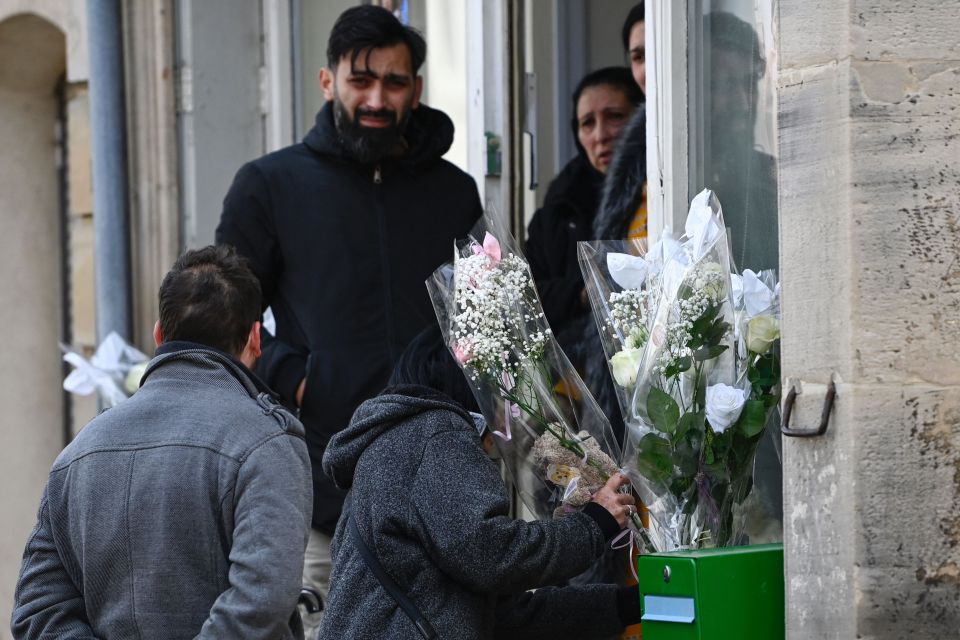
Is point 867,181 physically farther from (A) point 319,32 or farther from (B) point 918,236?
(A) point 319,32

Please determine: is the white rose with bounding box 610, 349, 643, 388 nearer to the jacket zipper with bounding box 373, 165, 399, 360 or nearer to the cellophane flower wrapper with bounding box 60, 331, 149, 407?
the jacket zipper with bounding box 373, 165, 399, 360

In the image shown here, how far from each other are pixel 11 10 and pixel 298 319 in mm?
3290

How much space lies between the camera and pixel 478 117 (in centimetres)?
508

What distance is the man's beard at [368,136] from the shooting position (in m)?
4.44

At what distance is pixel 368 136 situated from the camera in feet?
14.6

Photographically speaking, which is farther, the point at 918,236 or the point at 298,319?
the point at 298,319

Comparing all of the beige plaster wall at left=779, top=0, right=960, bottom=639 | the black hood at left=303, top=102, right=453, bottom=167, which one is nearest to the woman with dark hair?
the black hood at left=303, top=102, right=453, bottom=167

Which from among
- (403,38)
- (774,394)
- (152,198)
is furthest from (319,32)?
(774,394)

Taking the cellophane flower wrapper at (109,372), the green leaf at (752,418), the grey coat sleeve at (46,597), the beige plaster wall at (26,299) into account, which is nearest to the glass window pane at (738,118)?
the green leaf at (752,418)

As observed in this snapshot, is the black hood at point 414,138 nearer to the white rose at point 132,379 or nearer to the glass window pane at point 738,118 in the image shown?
the glass window pane at point 738,118

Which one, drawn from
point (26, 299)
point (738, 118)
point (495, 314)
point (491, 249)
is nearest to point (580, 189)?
point (738, 118)

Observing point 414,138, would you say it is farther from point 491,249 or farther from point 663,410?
point 663,410

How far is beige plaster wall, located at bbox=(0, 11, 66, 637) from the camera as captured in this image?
761cm

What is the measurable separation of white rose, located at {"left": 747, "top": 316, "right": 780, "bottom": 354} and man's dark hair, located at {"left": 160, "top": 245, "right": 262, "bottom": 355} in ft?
3.18
